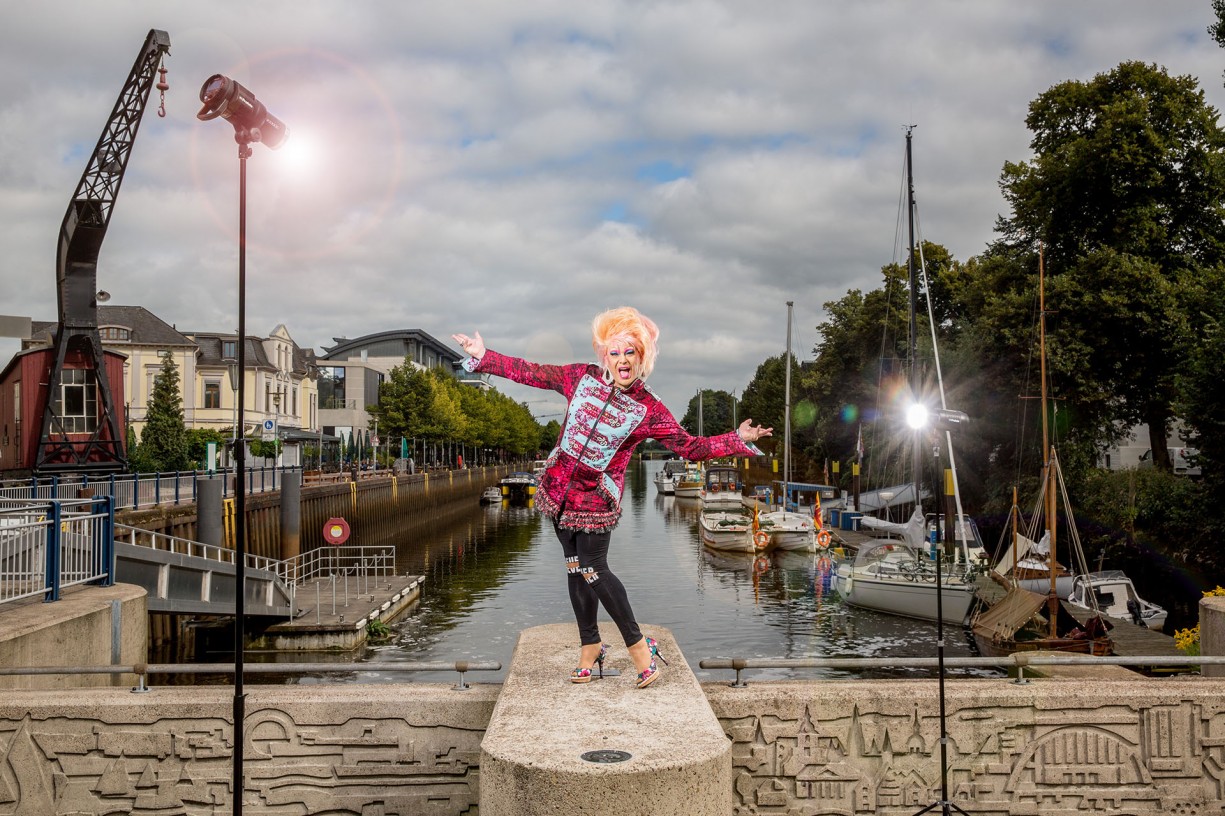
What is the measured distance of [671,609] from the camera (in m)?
31.8

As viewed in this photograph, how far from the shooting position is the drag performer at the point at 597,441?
5859 mm

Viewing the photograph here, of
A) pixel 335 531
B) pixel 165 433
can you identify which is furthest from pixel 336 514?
pixel 335 531

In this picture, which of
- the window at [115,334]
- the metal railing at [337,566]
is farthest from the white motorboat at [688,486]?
the window at [115,334]

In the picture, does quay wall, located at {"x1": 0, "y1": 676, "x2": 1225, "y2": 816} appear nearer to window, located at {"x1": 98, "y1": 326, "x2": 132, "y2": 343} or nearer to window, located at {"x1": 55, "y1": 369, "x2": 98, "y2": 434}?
window, located at {"x1": 55, "y1": 369, "x2": 98, "y2": 434}

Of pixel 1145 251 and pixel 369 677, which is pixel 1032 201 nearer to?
pixel 1145 251

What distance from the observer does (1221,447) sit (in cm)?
2498

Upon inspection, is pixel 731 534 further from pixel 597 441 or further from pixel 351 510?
pixel 597 441

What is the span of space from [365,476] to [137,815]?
67.6 meters

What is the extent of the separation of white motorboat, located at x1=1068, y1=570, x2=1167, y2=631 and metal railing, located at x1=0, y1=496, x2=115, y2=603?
23654 millimetres

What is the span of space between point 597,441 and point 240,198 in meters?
2.60

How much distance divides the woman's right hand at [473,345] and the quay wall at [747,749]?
6.91 feet

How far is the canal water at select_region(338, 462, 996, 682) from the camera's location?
2483 centimetres

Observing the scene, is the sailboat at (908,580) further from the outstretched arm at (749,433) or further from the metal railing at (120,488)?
the outstretched arm at (749,433)

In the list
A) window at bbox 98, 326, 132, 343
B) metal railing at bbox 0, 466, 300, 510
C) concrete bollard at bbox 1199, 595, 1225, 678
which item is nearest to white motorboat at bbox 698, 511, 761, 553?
metal railing at bbox 0, 466, 300, 510
